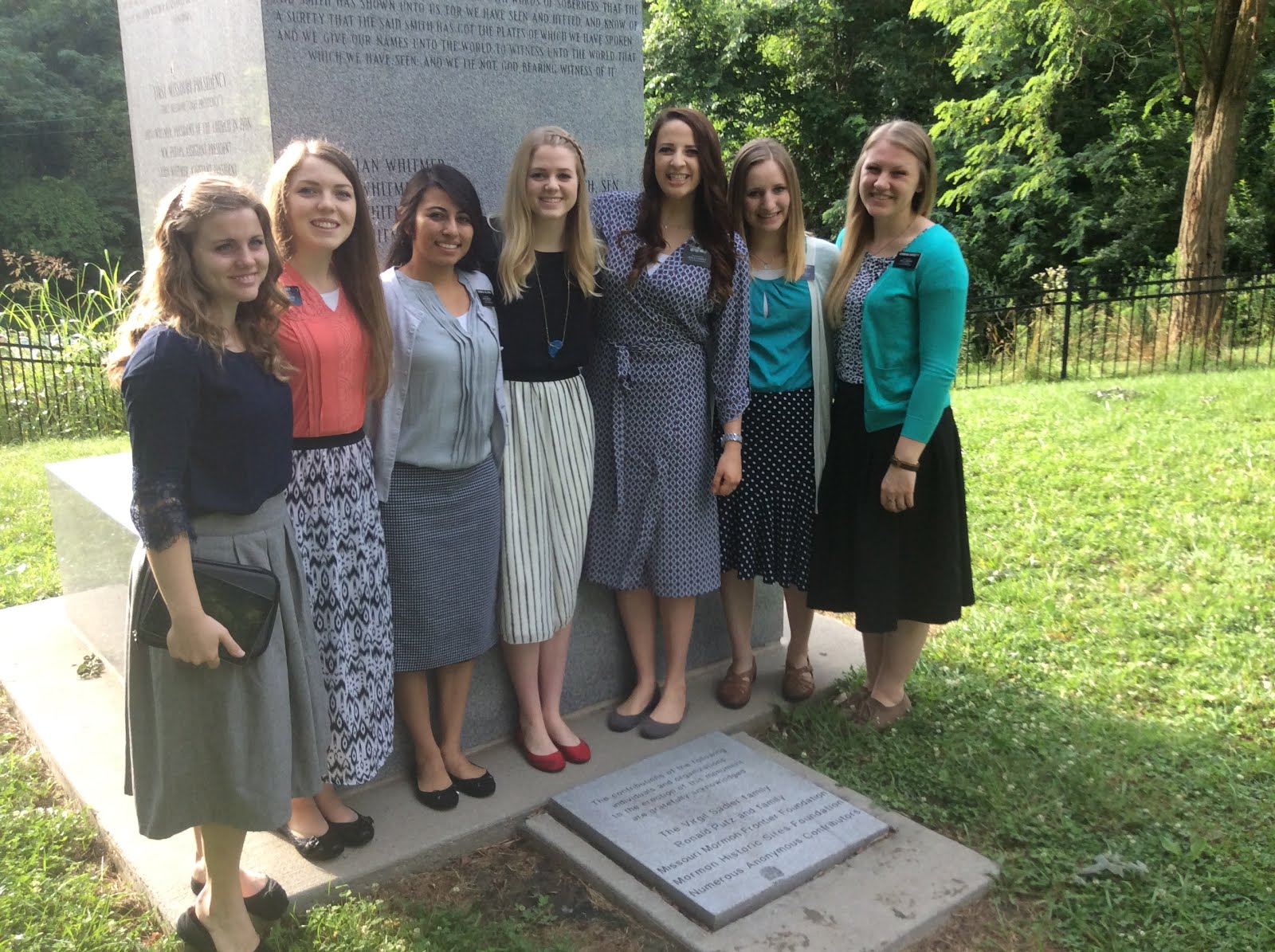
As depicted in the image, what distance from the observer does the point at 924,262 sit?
326cm

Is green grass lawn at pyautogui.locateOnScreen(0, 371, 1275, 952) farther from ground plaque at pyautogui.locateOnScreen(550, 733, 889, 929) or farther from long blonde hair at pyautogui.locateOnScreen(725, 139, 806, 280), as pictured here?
long blonde hair at pyautogui.locateOnScreen(725, 139, 806, 280)

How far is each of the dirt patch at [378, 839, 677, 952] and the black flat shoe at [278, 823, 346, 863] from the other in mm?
173

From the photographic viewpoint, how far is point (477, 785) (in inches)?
130

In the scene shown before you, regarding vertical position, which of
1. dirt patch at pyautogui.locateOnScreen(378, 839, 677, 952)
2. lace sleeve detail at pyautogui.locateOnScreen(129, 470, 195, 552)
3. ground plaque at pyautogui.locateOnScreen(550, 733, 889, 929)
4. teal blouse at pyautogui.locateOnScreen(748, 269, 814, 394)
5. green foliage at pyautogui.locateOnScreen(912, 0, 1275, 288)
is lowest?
dirt patch at pyautogui.locateOnScreen(378, 839, 677, 952)

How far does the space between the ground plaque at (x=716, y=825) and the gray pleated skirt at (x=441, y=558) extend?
600 millimetres

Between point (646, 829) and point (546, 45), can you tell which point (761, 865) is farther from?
point (546, 45)

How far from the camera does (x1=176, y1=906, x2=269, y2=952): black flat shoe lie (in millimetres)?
2600

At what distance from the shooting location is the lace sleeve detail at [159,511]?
7.07 feet

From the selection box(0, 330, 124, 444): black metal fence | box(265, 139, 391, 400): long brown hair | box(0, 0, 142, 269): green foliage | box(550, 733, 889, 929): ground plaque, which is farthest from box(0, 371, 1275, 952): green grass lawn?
box(0, 0, 142, 269): green foliage

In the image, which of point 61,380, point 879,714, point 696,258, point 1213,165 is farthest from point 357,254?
point 1213,165

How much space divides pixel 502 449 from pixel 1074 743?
2167 millimetres

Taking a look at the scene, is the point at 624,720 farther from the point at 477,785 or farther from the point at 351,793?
the point at 351,793

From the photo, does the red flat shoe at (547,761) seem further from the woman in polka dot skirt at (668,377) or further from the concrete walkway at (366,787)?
the woman in polka dot skirt at (668,377)

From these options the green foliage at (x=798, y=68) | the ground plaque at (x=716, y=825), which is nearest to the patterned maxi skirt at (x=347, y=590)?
the ground plaque at (x=716, y=825)
